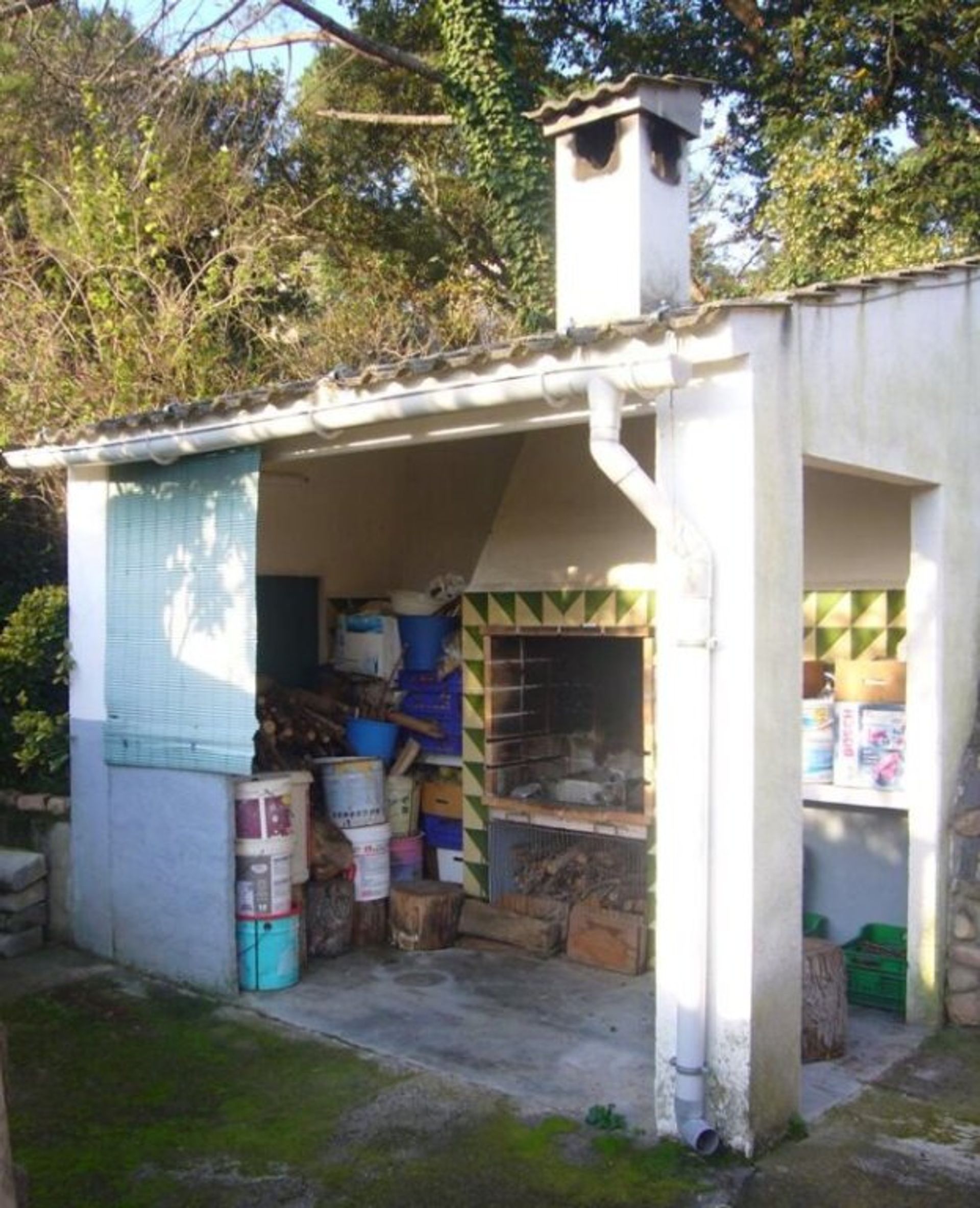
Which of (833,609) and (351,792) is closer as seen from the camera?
(833,609)

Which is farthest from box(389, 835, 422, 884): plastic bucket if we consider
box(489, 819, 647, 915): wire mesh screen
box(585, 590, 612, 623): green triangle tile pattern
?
box(585, 590, 612, 623): green triangle tile pattern

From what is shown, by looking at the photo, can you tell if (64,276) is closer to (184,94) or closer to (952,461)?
(184,94)

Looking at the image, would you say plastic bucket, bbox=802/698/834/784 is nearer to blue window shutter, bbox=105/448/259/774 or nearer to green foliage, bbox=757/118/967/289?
blue window shutter, bbox=105/448/259/774

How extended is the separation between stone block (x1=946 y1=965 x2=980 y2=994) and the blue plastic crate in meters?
3.79

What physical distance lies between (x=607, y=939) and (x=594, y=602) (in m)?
2.34

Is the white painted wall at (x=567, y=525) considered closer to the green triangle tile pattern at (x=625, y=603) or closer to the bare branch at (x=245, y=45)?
the green triangle tile pattern at (x=625, y=603)

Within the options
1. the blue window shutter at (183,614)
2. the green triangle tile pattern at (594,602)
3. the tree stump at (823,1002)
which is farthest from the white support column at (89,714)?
the tree stump at (823,1002)

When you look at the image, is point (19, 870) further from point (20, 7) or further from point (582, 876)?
point (20, 7)

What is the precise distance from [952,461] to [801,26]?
814 centimetres

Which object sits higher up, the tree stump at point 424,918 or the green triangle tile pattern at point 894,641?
the green triangle tile pattern at point 894,641

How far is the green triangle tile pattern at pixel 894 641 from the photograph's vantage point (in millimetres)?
7930

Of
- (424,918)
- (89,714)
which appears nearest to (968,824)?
(424,918)

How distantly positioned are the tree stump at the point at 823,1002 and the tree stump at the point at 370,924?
11.2 feet

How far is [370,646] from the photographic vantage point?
9961 mm
